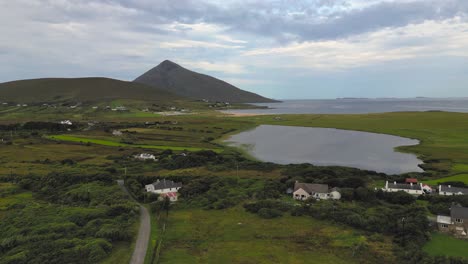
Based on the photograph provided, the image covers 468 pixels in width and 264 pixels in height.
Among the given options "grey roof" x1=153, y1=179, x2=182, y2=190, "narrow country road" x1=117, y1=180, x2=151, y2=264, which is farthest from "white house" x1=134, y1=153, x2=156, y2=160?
"narrow country road" x1=117, y1=180, x2=151, y2=264

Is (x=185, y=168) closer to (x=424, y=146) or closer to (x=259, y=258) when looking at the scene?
Result: (x=259, y=258)

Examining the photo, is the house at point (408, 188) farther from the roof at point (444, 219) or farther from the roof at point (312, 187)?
the roof at point (444, 219)

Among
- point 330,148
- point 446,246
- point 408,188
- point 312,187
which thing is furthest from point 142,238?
point 330,148

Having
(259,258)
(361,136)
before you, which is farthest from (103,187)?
(361,136)

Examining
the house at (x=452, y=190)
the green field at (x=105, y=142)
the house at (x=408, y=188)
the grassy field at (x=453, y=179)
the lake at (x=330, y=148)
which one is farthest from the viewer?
the green field at (x=105, y=142)

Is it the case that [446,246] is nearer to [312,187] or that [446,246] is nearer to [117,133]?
[312,187]

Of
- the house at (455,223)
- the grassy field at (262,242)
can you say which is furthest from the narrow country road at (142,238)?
the house at (455,223)
